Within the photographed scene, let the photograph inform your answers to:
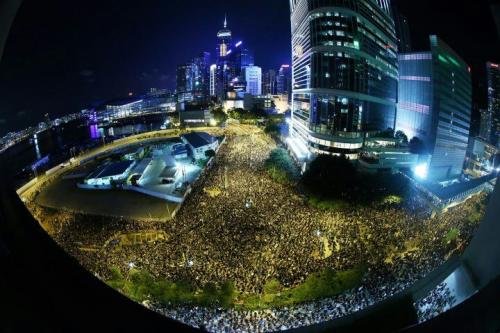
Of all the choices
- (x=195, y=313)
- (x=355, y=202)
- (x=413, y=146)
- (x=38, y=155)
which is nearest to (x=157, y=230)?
(x=195, y=313)

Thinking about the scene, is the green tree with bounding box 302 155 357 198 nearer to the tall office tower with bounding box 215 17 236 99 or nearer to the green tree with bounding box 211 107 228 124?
the green tree with bounding box 211 107 228 124

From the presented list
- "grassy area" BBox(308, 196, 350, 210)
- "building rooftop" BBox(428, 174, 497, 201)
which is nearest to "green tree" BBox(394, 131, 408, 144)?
"building rooftop" BBox(428, 174, 497, 201)

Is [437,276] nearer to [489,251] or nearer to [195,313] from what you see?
[489,251]

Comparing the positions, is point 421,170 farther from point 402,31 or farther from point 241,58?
point 241,58

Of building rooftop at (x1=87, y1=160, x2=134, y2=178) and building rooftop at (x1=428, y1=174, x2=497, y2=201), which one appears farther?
building rooftop at (x1=87, y1=160, x2=134, y2=178)

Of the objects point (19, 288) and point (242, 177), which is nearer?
point (19, 288)

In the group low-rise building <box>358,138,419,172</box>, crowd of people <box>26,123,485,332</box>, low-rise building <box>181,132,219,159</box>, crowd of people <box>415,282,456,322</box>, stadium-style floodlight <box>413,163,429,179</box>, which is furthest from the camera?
low-rise building <box>181,132,219,159</box>

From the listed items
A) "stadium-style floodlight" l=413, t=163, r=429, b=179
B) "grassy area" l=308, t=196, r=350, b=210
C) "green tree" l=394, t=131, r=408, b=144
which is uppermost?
"green tree" l=394, t=131, r=408, b=144

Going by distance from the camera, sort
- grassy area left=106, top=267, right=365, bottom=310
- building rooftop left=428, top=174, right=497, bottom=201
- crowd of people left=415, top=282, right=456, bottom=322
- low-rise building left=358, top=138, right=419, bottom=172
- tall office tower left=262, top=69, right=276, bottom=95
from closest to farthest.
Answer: crowd of people left=415, top=282, right=456, bottom=322 < grassy area left=106, top=267, right=365, bottom=310 < building rooftop left=428, top=174, right=497, bottom=201 < low-rise building left=358, top=138, right=419, bottom=172 < tall office tower left=262, top=69, right=276, bottom=95
